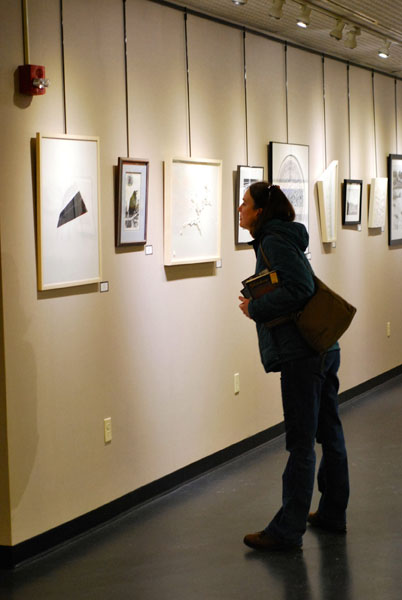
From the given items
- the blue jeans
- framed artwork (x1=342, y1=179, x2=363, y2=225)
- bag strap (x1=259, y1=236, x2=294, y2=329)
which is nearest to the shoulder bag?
bag strap (x1=259, y1=236, x2=294, y2=329)

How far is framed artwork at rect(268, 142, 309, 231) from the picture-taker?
689 cm

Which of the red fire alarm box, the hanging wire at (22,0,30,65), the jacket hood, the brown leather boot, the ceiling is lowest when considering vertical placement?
the brown leather boot

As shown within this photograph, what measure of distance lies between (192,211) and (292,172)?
1613 mm

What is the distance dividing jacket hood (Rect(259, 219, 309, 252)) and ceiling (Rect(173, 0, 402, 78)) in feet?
6.68

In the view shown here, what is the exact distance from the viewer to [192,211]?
19.2 feet

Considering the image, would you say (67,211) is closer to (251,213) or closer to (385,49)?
(251,213)

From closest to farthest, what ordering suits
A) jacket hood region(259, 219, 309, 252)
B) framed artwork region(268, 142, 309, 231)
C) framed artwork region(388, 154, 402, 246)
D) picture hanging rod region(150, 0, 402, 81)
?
jacket hood region(259, 219, 309, 252) < picture hanging rod region(150, 0, 402, 81) < framed artwork region(268, 142, 309, 231) < framed artwork region(388, 154, 402, 246)

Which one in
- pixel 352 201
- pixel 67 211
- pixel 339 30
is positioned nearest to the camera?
pixel 67 211

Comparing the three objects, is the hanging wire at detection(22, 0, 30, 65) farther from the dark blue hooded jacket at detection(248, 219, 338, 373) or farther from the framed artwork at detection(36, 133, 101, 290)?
the dark blue hooded jacket at detection(248, 219, 338, 373)

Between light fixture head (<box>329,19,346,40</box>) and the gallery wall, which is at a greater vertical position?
light fixture head (<box>329,19,346,40</box>)

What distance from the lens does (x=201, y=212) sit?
19.5 feet

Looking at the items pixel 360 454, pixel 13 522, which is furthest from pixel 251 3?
pixel 13 522

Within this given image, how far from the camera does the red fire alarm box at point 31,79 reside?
4.34m

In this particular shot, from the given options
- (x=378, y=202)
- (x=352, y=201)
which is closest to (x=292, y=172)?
(x=352, y=201)
